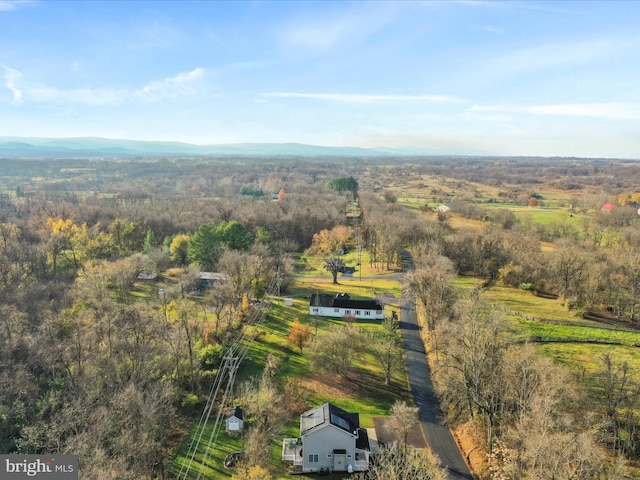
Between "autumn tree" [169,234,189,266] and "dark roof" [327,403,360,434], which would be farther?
"autumn tree" [169,234,189,266]

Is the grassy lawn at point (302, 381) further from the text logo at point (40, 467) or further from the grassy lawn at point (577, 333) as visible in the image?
the grassy lawn at point (577, 333)

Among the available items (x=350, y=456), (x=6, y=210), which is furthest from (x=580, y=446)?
(x=6, y=210)

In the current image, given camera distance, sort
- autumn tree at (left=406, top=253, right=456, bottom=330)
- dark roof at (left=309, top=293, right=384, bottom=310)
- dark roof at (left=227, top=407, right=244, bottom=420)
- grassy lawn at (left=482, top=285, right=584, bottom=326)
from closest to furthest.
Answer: dark roof at (left=227, top=407, right=244, bottom=420), autumn tree at (left=406, top=253, right=456, bottom=330), grassy lawn at (left=482, top=285, right=584, bottom=326), dark roof at (left=309, top=293, right=384, bottom=310)

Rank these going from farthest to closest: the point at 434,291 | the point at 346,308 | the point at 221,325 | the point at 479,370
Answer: the point at 346,308, the point at 221,325, the point at 434,291, the point at 479,370

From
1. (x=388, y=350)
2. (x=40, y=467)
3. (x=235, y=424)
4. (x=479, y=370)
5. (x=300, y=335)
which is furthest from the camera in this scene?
(x=300, y=335)

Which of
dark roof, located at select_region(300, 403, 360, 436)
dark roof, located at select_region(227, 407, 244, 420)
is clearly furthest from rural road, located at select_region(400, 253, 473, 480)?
dark roof, located at select_region(227, 407, 244, 420)

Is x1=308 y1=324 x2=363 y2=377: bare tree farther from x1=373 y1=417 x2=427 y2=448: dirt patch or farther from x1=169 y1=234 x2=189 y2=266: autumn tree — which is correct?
x1=169 y1=234 x2=189 y2=266: autumn tree

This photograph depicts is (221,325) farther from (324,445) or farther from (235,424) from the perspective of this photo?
(324,445)

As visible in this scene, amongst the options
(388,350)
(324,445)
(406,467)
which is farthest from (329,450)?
(388,350)
